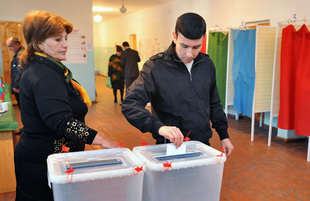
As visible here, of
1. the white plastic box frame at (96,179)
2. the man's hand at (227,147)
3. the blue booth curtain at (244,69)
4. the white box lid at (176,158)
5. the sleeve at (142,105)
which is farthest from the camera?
the blue booth curtain at (244,69)

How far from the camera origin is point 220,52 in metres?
5.27

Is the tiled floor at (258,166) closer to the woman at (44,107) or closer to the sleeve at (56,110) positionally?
the woman at (44,107)

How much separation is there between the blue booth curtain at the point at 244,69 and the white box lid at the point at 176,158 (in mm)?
3490

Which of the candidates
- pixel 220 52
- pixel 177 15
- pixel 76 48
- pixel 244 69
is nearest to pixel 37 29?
pixel 244 69

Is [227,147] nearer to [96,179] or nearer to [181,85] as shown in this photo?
[181,85]

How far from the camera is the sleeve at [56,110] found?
1.16 m

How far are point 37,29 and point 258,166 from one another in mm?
2892

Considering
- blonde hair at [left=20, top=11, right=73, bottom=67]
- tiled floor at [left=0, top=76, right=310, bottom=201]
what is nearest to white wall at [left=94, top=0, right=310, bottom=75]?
tiled floor at [left=0, top=76, right=310, bottom=201]

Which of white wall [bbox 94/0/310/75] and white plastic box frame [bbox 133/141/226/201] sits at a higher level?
white wall [bbox 94/0/310/75]

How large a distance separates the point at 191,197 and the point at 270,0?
14.5 feet

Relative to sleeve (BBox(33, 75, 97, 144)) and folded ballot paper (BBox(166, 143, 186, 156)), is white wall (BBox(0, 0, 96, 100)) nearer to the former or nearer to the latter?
sleeve (BBox(33, 75, 97, 144))

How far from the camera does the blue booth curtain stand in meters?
4.48

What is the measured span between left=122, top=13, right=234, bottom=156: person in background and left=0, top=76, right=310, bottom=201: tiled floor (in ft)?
4.69

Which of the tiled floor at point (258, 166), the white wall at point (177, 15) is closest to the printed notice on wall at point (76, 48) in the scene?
the tiled floor at point (258, 166)
